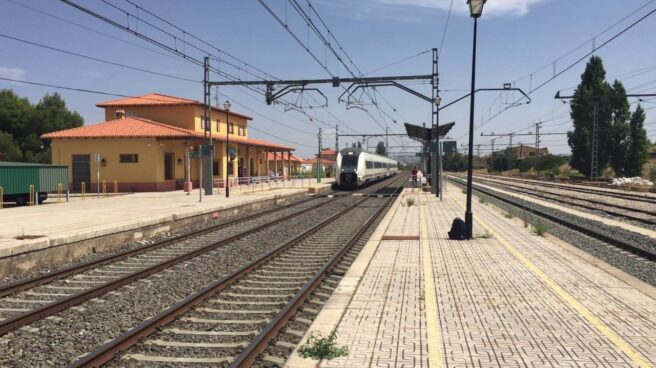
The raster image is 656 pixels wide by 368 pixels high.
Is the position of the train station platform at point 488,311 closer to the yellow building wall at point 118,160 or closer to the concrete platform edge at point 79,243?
the concrete platform edge at point 79,243

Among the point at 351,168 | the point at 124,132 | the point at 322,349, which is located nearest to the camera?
the point at 322,349

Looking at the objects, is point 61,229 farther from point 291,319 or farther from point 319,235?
point 291,319

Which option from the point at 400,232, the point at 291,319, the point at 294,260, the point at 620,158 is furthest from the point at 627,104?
the point at 291,319

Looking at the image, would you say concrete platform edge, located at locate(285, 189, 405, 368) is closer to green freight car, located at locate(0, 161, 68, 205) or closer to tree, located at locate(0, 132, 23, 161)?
green freight car, located at locate(0, 161, 68, 205)

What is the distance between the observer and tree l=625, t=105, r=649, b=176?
170 ft

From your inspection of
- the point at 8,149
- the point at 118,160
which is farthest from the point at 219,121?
the point at 8,149

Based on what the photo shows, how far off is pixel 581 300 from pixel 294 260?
553cm

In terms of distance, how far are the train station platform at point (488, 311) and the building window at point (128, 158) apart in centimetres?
2607

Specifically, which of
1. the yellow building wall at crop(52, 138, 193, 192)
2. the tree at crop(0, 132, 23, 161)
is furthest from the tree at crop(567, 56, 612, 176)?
the tree at crop(0, 132, 23, 161)

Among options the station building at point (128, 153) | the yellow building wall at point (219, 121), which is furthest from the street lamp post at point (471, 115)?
the yellow building wall at point (219, 121)

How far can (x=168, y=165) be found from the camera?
35.6 m

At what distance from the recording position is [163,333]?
576 cm

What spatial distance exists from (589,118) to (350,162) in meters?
32.0

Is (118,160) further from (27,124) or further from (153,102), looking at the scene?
(27,124)
